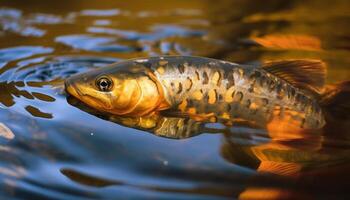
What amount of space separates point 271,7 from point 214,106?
140 inches

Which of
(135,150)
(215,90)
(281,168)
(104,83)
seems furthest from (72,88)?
(281,168)

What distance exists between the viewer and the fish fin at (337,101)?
283 cm

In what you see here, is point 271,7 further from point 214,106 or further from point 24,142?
point 24,142

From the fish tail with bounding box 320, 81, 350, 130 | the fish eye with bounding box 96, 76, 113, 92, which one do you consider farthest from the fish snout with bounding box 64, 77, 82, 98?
the fish tail with bounding box 320, 81, 350, 130

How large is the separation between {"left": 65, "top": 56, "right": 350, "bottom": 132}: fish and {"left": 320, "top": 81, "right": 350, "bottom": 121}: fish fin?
0.51ft

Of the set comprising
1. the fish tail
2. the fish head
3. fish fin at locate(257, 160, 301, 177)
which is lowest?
fish fin at locate(257, 160, 301, 177)

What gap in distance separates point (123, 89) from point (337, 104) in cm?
117

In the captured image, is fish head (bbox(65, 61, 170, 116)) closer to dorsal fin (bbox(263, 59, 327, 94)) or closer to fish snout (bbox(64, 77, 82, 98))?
fish snout (bbox(64, 77, 82, 98))

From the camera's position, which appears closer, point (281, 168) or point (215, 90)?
point (281, 168)

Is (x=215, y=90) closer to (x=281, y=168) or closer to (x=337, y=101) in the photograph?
(x=281, y=168)

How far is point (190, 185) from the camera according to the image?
206 centimetres

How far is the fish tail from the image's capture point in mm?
2752

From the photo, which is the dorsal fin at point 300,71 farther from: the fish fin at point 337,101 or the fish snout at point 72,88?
the fish snout at point 72,88

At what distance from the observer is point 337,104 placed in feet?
9.68
